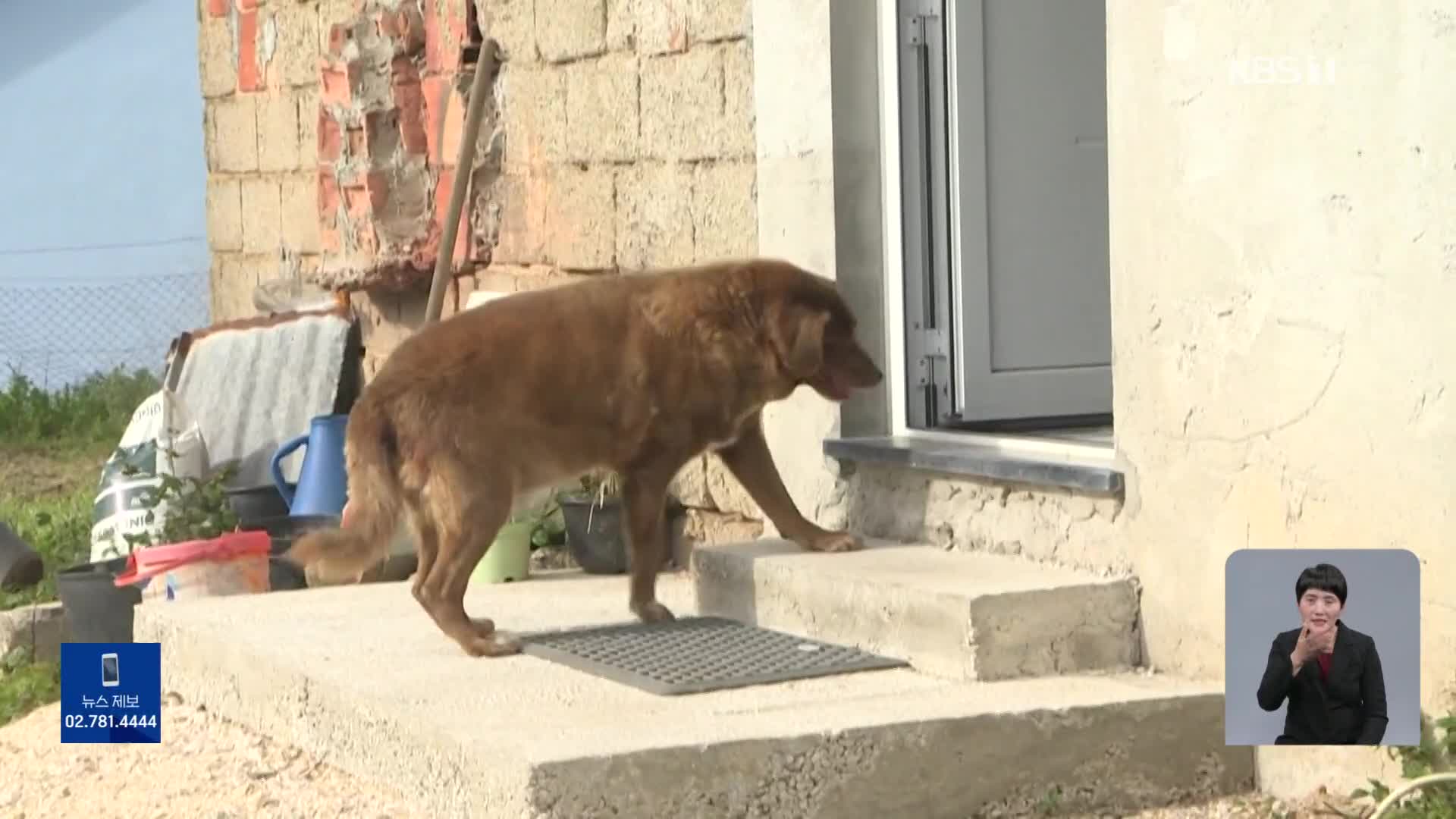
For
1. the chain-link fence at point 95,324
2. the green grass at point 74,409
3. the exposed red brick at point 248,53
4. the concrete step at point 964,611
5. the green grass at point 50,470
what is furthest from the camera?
the chain-link fence at point 95,324

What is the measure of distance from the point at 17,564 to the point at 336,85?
2326 mm

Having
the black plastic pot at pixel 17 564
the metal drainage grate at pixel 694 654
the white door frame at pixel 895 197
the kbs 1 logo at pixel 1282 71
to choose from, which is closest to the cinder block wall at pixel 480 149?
the white door frame at pixel 895 197

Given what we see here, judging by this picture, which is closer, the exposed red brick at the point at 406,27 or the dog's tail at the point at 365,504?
the dog's tail at the point at 365,504

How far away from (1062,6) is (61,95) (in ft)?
32.4

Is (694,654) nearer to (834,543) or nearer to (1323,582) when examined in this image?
(834,543)

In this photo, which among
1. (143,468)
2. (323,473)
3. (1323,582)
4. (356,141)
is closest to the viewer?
(1323,582)

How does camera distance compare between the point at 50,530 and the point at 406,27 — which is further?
the point at 50,530

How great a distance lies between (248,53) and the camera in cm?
958

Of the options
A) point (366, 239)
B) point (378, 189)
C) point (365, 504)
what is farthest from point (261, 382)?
point (365, 504)

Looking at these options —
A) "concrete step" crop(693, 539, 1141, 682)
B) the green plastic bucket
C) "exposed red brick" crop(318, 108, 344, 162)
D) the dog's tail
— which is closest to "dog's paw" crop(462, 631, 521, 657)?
the dog's tail

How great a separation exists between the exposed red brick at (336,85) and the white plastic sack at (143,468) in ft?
4.65

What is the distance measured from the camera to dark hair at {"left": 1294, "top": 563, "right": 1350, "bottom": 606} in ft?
10.7

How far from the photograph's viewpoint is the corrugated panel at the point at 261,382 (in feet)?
27.5

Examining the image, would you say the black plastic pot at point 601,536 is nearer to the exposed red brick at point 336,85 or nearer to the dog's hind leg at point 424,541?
the dog's hind leg at point 424,541
